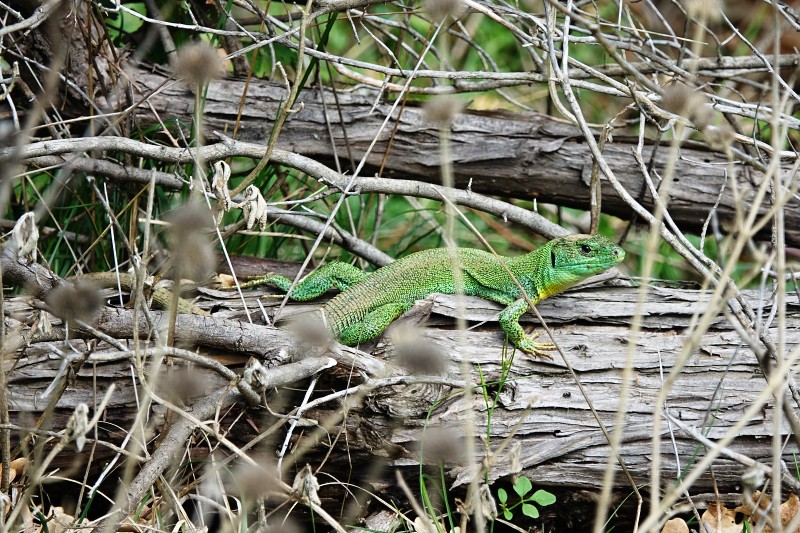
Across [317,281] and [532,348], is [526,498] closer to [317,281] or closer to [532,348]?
[532,348]

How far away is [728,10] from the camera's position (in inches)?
302

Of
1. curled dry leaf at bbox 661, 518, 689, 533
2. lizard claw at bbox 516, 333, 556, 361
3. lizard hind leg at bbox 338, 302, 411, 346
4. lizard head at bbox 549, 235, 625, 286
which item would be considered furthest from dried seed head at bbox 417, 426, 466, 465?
lizard head at bbox 549, 235, 625, 286

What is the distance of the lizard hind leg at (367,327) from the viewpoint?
12.3 ft

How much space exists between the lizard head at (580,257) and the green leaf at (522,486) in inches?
43.4

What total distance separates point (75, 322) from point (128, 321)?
835 mm

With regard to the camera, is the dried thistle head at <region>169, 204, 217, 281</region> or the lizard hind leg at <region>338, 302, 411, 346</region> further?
the lizard hind leg at <region>338, 302, 411, 346</region>

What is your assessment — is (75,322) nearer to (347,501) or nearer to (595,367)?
(347,501)

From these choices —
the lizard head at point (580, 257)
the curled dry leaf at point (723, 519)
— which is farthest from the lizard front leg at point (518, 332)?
the curled dry leaf at point (723, 519)

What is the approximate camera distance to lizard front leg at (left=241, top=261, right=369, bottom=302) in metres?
4.04

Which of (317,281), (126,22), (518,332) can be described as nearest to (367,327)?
(317,281)

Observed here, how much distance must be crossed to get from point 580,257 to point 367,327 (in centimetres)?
107

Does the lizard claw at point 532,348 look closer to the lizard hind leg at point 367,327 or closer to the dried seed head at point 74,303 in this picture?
the lizard hind leg at point 367,327

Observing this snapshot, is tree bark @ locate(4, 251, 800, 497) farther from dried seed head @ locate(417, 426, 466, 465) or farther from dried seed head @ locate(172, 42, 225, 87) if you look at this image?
dried seed head @ locate(172, 42, 225, 87)

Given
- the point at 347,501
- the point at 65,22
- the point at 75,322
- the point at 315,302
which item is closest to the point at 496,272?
the point at 315,302
